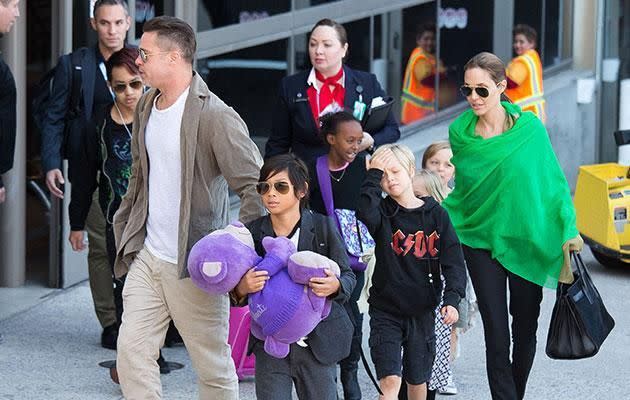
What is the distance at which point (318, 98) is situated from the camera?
7.62 metres

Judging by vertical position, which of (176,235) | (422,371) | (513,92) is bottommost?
(422,371)

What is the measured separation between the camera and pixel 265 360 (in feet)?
18.5

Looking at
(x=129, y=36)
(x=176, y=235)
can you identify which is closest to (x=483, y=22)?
(x=129, y=36)

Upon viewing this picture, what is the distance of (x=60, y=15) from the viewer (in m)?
9.15

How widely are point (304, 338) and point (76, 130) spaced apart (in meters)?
2.50

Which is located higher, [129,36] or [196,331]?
[129,36]

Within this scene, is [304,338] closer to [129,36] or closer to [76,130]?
[76,130]

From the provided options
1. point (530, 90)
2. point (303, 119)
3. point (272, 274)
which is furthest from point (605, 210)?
point (272, 274)

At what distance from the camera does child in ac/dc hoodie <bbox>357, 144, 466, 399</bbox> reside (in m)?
6.36

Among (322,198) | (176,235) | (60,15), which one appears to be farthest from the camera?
(60,15)

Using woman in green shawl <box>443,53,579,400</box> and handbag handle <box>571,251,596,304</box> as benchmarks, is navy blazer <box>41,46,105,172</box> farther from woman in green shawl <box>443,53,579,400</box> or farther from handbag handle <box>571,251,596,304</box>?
handbag handle <box>571,251,596,304</box>

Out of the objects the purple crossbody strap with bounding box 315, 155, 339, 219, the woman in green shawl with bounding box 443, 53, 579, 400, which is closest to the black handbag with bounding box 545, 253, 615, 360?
the woman in green shawl with bounding box 443, 53, 579, 400

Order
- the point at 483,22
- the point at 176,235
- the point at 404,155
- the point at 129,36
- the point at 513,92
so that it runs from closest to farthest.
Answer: the point at 176,235, the point at 404,155, the point at 129,36, the point at 513,92, the point at 483,22

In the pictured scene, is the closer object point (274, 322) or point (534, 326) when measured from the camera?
point (274, 322)
